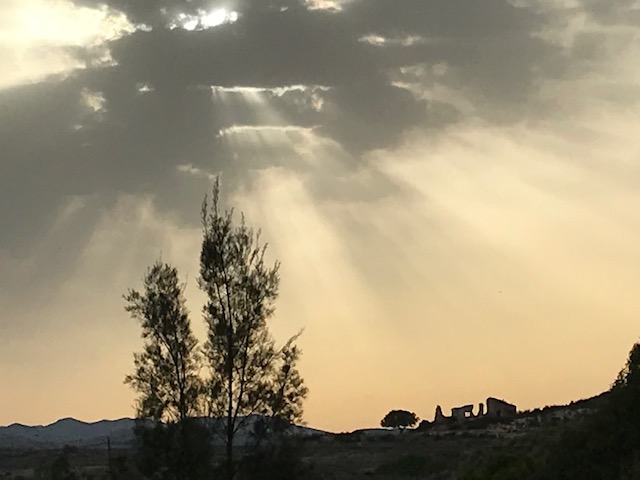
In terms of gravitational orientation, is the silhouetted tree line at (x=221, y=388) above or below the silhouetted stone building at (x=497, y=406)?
below

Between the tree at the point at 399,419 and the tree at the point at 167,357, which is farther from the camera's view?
the tree at the point at 399,419

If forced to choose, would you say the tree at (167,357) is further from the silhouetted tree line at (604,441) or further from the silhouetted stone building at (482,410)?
the silhouetted stone building at (482,410)

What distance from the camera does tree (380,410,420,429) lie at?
449ft

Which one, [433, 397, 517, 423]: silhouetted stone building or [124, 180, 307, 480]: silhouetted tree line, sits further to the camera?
[433, 397, 517, 423]: silhouetted stone building

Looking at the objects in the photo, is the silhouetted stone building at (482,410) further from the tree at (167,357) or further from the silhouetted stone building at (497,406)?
the tree at (167,357)

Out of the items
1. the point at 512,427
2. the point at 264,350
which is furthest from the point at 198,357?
the point at 512,427

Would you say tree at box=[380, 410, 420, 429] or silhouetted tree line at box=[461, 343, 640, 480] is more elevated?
tree at box=[380, 410, 420, 429]

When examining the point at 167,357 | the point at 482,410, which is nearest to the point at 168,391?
the point at 167,357

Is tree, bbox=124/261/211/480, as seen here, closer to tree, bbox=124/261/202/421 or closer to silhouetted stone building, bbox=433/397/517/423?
tree, bbox=124/261/202/421

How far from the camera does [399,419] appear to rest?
452 ft

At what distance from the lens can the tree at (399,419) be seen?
449 feet

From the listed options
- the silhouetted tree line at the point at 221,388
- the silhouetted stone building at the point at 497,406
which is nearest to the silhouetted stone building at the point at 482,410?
the silhouetted stone building at the point at 497,406

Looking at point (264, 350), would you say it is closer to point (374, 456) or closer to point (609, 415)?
point (609, 415)

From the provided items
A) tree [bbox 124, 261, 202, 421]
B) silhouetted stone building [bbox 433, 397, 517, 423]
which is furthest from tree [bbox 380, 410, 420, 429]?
tree [bbox 124, 261, 202, 421]
